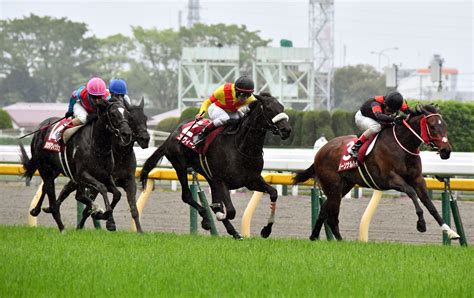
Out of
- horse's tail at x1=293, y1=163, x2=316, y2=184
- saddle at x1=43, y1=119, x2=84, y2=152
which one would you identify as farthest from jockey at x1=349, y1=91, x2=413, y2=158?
saddle at x1=43, y1=119, x2=84, y2=152

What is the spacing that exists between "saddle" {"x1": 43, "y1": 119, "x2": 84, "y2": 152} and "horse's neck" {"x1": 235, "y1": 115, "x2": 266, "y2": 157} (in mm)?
1585

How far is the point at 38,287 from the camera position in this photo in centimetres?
674

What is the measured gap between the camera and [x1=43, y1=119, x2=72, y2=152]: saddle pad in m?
11.2

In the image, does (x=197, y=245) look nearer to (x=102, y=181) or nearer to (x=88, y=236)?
(x=88, y=236)

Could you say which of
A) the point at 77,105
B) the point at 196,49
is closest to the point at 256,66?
the point at 196,49

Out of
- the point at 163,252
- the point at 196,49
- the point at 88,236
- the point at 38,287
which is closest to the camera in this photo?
the point at 38,287

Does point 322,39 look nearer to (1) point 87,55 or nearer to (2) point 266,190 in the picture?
(1) point 87,55

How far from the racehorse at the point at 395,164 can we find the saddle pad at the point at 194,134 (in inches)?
43.5

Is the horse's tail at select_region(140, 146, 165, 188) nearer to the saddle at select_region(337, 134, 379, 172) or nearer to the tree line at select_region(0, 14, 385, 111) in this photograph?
the saddle at select_region(337, 134, 379, 172)

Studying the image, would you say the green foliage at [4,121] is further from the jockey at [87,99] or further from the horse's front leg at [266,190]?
the horse's front leg at [266,190]

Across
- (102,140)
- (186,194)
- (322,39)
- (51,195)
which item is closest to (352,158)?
(186,194)

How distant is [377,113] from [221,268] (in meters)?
3.45

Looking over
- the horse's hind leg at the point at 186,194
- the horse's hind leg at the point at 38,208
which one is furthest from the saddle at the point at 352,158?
the horse's hind leg at the point at 38,208

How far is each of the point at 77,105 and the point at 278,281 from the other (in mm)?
4679
